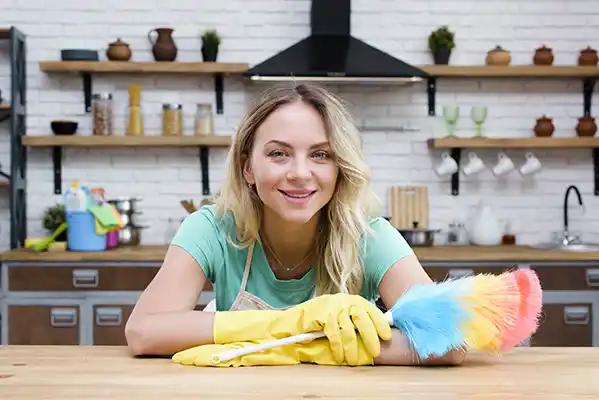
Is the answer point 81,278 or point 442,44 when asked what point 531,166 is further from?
point 81,278

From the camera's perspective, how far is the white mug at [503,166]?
4.60m

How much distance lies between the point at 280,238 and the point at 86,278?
224 cm

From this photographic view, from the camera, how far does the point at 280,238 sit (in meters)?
1.98

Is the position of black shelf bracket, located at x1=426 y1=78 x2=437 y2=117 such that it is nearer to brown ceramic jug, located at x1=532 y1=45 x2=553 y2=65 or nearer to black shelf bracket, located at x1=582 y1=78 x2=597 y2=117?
brown ceramic jug, located at x1=532 y1=45 x2=553 y2=65

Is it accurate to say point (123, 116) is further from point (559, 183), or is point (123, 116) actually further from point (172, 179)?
point (559, 183)

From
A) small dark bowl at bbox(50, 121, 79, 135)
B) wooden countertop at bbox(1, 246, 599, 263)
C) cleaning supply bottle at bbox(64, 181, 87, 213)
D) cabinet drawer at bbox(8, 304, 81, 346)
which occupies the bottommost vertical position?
cabinet drawer at bbox(8, 304, 81, 346)

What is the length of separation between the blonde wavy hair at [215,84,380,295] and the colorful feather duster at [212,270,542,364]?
42cm

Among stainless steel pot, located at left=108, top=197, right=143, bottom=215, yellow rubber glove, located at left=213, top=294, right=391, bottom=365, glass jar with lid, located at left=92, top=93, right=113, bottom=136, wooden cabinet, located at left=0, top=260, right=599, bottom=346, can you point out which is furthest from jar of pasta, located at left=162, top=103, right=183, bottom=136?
yellow rubber glove, located at left=213, top=294, right=391, bottom=365

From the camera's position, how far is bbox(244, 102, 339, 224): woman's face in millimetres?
1775

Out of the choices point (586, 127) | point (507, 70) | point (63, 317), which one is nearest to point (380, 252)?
point (63, 317)

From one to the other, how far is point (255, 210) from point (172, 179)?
9.03 ft

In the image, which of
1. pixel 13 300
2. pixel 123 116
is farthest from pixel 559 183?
pixel 13 300

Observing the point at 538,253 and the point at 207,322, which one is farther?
the point at 538,253

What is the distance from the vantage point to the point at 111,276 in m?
3.97
